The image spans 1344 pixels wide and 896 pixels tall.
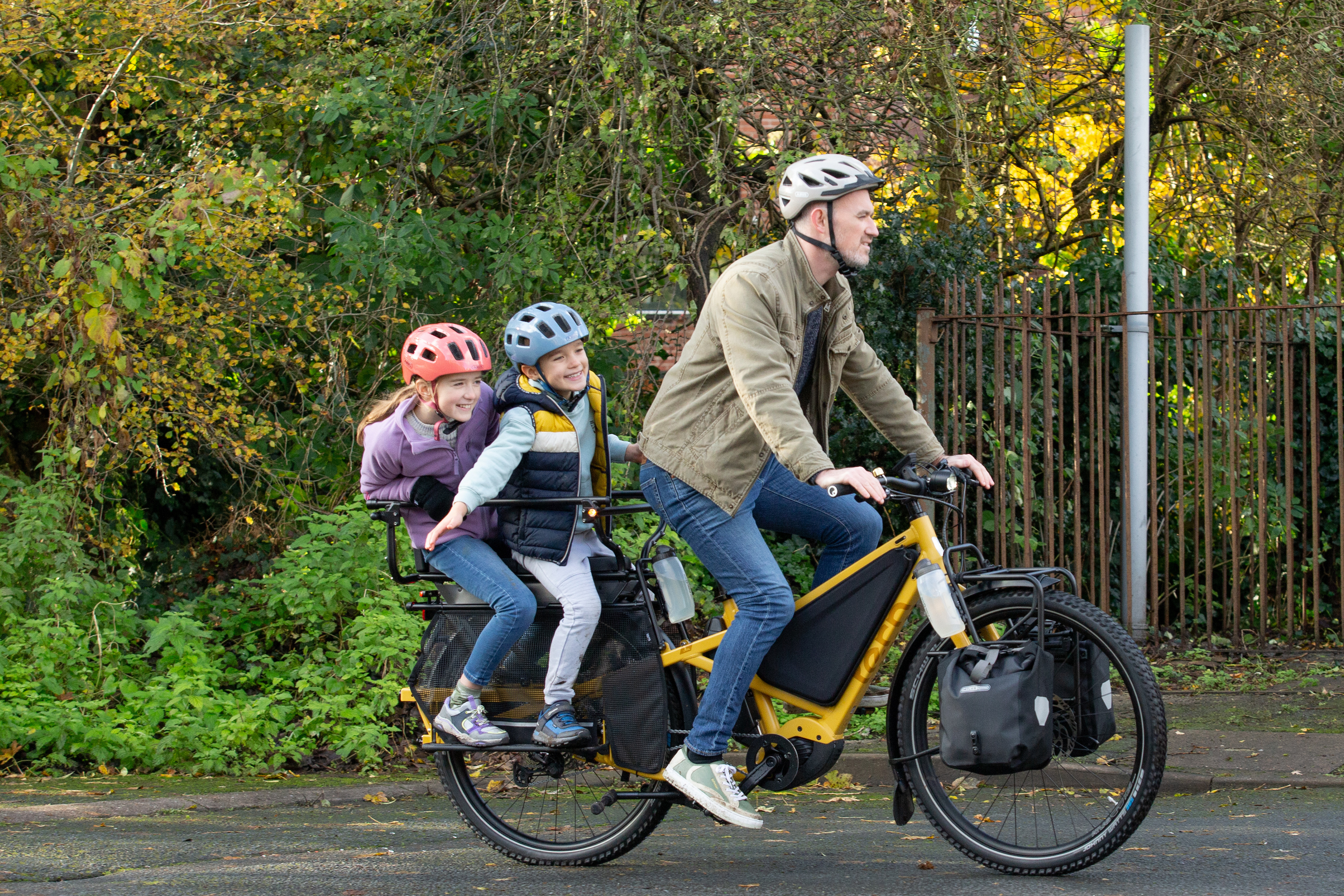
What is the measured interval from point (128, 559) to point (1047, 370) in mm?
5862

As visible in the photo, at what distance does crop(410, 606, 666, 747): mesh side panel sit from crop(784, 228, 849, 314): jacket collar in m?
1.14

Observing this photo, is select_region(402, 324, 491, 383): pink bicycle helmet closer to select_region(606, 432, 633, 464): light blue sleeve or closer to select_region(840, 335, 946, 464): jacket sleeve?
select_region(606, 432, 633, 464): light blue sleeve

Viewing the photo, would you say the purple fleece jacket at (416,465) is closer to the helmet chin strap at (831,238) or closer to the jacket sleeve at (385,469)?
the jacket sleeve at (385,469)

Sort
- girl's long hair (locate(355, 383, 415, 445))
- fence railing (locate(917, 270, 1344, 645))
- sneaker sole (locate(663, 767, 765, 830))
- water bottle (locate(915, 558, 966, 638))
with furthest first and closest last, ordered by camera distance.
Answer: fence railing (locate(917, 270, 1344, 645)), girl's long hair (locate(355, 383, 415, 445)), sneaker sole (locate(663, 767, 765, 830)), water bottle (locate(915, 558, 966, 638))

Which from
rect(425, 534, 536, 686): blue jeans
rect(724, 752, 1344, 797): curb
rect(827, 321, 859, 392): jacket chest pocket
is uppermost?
rect(827, 321, 859, 392): jacket chest pocket

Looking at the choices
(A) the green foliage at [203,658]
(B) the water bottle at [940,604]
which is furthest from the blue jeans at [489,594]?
(A) the green foliage at [203,658]

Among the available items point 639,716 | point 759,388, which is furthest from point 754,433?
point 639,716

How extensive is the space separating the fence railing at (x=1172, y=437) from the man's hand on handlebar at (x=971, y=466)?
11.1ft

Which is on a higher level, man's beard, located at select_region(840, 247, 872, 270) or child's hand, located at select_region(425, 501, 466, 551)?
man's beard, located at select_region(840, 247, 872, 270)

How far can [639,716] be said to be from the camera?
4.43 m

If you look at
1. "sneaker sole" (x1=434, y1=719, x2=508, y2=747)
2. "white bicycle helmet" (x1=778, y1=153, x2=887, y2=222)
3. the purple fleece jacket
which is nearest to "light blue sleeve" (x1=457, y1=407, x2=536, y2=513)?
the purple fleece jacket

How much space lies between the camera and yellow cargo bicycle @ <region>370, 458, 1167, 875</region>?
391 centimetres

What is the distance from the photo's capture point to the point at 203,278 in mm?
8320

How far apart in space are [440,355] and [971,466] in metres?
1.75
